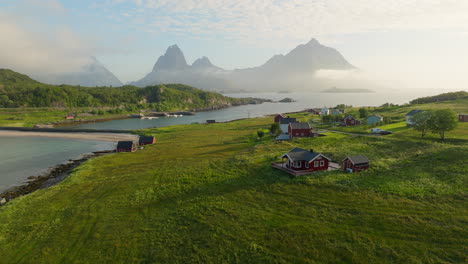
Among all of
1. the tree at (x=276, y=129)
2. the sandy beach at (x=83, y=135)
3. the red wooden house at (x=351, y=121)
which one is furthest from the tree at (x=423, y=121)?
the sandy beach at (x=83, y=135)

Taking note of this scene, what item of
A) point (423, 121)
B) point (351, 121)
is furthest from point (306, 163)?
point (351, 121)

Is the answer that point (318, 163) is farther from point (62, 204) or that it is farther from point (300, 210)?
point (62, 204)

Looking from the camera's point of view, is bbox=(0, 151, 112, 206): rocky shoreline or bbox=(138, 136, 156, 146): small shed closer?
bbox=(0, 151, 112, 206): rocky shoreline

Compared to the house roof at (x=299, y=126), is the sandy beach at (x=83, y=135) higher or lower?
lower

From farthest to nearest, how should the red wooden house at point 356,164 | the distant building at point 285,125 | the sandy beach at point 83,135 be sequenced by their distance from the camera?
the sandy beach at point 83,135 < the distant building at point 285,125 < the red wooden house at point 356,164

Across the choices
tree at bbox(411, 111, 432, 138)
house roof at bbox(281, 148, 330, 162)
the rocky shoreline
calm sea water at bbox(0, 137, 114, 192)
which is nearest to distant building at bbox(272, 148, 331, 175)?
house roof at bbox(281, 148, 330, 162)

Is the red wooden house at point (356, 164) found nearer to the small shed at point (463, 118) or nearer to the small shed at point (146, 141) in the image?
the small shed at point (146, 141)

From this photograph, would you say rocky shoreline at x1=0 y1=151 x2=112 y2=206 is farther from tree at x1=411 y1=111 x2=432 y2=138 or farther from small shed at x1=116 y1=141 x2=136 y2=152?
tree at x1=411 y1=111 x2=432 y2=138
